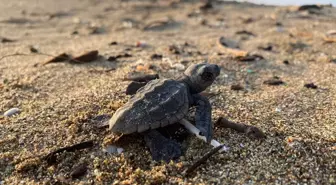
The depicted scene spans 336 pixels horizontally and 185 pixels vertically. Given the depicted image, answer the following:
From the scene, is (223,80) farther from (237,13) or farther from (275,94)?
(237,13)

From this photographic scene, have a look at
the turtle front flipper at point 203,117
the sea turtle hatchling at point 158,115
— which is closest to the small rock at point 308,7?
the turtle front flipper at point 203,117

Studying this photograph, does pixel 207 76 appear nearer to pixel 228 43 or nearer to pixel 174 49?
pixel 174 49

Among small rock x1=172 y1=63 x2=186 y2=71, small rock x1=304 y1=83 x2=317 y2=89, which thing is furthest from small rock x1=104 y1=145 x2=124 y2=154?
small rock x1=304 y1=83 x2=317 y2=89

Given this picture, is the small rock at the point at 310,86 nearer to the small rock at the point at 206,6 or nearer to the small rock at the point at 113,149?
the small rock at the point at 113,149

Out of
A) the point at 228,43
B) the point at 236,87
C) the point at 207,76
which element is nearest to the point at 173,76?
the point at 236,87

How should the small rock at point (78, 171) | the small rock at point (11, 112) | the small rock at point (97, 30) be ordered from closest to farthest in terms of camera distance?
the small rock at point (78, 171) < the small rock at point (11, 112) < the small rock at point (97, 30)

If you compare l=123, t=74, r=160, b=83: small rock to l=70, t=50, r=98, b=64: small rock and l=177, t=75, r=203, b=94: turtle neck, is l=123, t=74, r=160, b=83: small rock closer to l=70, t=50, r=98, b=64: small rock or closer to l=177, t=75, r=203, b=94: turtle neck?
l=177, t=75, r=203, b=94: turtle neck

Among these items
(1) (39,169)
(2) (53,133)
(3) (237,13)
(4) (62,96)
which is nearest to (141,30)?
(3) (237,13)
